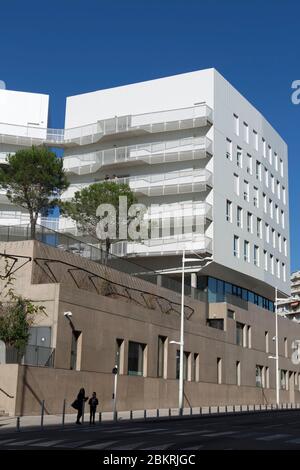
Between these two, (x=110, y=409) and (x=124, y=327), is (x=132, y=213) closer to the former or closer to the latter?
(x=124, y=327)

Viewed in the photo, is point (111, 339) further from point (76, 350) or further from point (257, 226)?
point (257, 226)

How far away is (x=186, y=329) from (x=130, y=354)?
859cm

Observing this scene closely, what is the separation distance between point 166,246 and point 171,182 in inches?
249

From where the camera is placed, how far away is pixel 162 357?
47094 millimetres

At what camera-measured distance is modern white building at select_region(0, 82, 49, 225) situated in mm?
65250

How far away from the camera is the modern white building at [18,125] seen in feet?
214

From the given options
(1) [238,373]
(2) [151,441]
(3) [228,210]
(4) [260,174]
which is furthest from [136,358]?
(4) [260,174]

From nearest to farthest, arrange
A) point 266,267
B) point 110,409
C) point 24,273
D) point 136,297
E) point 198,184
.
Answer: point 24,273 → point 110,409 → point 136,297 → point 198,184 → point 266,267

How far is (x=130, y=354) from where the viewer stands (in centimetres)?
4269

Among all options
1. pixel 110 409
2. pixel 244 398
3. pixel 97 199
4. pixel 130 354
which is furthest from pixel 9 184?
pixel 244 398

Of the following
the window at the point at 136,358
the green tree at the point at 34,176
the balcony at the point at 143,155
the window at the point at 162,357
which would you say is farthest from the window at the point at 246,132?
the window at the point at 136,358

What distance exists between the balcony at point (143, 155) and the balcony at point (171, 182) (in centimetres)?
140

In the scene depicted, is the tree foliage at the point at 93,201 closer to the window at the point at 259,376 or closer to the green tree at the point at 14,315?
the green tree at the point at 14,315

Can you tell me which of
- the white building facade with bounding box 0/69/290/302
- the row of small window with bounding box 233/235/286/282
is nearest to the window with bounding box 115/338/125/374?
the white building facade with bounding box 0/69/290/302
